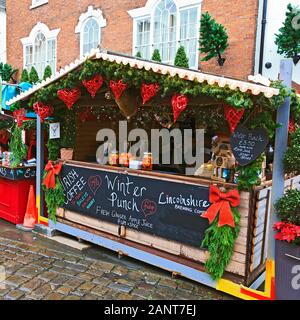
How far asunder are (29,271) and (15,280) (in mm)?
262

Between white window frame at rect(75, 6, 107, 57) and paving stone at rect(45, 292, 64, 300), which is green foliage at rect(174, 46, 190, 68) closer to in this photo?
white window frame at rect(75, 6, 107, 57)

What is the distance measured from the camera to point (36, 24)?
12320 mm

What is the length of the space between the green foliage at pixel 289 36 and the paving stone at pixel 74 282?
6.04 m

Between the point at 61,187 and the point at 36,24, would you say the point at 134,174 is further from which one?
the point at 36,24

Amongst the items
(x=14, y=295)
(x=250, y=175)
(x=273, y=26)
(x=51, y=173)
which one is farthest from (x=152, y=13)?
(x=14, y=295)

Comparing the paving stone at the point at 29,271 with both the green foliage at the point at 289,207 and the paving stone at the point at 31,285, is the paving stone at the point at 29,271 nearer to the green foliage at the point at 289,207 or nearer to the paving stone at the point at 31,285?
the paving stone at the point at 31,285

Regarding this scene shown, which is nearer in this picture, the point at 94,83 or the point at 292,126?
the point at 292,126

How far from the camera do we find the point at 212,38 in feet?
24.6

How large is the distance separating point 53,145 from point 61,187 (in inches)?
28.6

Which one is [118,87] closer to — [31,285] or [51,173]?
[51,173]

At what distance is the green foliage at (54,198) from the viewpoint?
5363 millimetres

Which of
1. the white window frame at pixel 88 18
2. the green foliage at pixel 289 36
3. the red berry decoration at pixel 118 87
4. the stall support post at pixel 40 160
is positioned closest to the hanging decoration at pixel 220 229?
the red berry decoration at pixel 118 87

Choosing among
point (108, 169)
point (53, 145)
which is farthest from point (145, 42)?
point (108, 169)

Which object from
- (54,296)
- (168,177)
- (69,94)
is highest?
(69,94)
